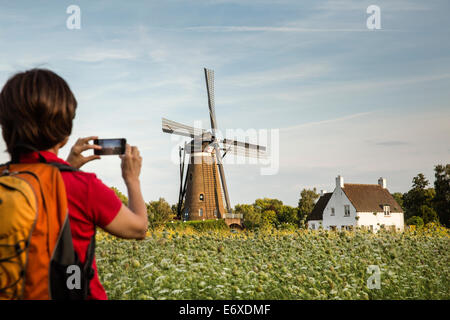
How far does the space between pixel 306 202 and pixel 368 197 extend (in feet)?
67.4

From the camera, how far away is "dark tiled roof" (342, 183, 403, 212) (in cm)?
4180

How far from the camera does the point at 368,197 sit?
42.8m

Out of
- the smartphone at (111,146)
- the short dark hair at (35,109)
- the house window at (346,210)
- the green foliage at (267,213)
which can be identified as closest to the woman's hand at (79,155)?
the smartphone at (111,146)

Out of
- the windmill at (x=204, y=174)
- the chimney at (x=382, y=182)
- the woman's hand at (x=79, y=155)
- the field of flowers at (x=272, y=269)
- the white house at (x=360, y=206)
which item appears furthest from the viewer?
the chimney at (x=382, y=182)

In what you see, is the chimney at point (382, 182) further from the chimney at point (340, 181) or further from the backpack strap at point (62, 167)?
the backpack strap at point (62, 167)

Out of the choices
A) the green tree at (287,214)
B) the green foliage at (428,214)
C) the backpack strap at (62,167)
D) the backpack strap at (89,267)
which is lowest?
the green tree at (287,214)

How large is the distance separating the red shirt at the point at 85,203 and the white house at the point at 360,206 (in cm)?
4098

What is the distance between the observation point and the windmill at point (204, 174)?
32.9 metres

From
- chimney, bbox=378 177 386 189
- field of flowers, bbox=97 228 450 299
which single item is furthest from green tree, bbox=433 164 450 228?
field of flowers, bbox=97 228 450 299

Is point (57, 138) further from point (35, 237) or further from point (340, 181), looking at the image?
point (340, 181)
